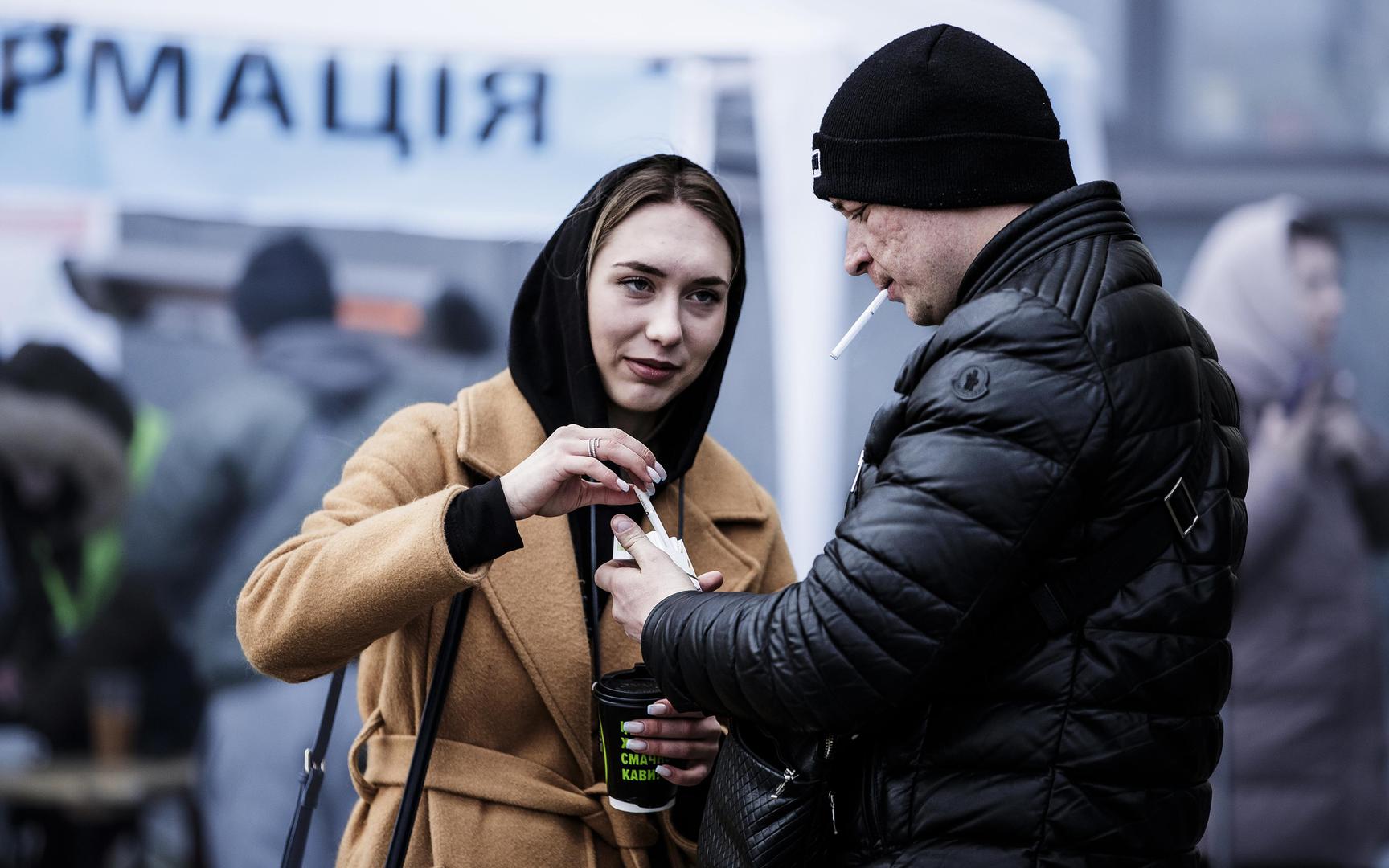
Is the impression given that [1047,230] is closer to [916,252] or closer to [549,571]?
[916,252]

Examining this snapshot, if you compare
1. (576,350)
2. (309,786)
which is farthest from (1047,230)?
(309,786)

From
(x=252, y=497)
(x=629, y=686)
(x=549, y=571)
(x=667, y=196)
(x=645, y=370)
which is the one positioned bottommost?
(x=252, y=497)

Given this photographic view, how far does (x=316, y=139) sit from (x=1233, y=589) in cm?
280

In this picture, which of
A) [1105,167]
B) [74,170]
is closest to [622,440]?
[74,170]

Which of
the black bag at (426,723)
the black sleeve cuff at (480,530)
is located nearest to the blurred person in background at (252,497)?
the black bag at (426,723)

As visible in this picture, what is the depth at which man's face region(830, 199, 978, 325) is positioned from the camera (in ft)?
5.42

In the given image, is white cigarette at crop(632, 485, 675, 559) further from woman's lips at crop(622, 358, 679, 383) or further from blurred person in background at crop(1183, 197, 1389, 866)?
blurred person in background at crop(1183, 197, 1389, 866)

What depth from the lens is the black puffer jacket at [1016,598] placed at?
4.71 feet

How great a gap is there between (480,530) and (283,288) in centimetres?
242

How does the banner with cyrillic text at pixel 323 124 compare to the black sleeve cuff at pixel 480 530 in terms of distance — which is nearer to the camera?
the black sleeve cuff at pixel 480 530

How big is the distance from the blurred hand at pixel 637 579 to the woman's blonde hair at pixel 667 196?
469 millimetres

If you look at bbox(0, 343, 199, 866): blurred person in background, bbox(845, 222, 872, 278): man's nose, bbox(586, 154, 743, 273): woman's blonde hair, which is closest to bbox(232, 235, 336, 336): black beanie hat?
bbox(0, 343, 199, 866): blurred person in background

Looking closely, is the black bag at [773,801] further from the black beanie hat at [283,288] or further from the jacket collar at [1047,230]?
the black beanie hat at [283,288]

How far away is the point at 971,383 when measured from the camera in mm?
1455
